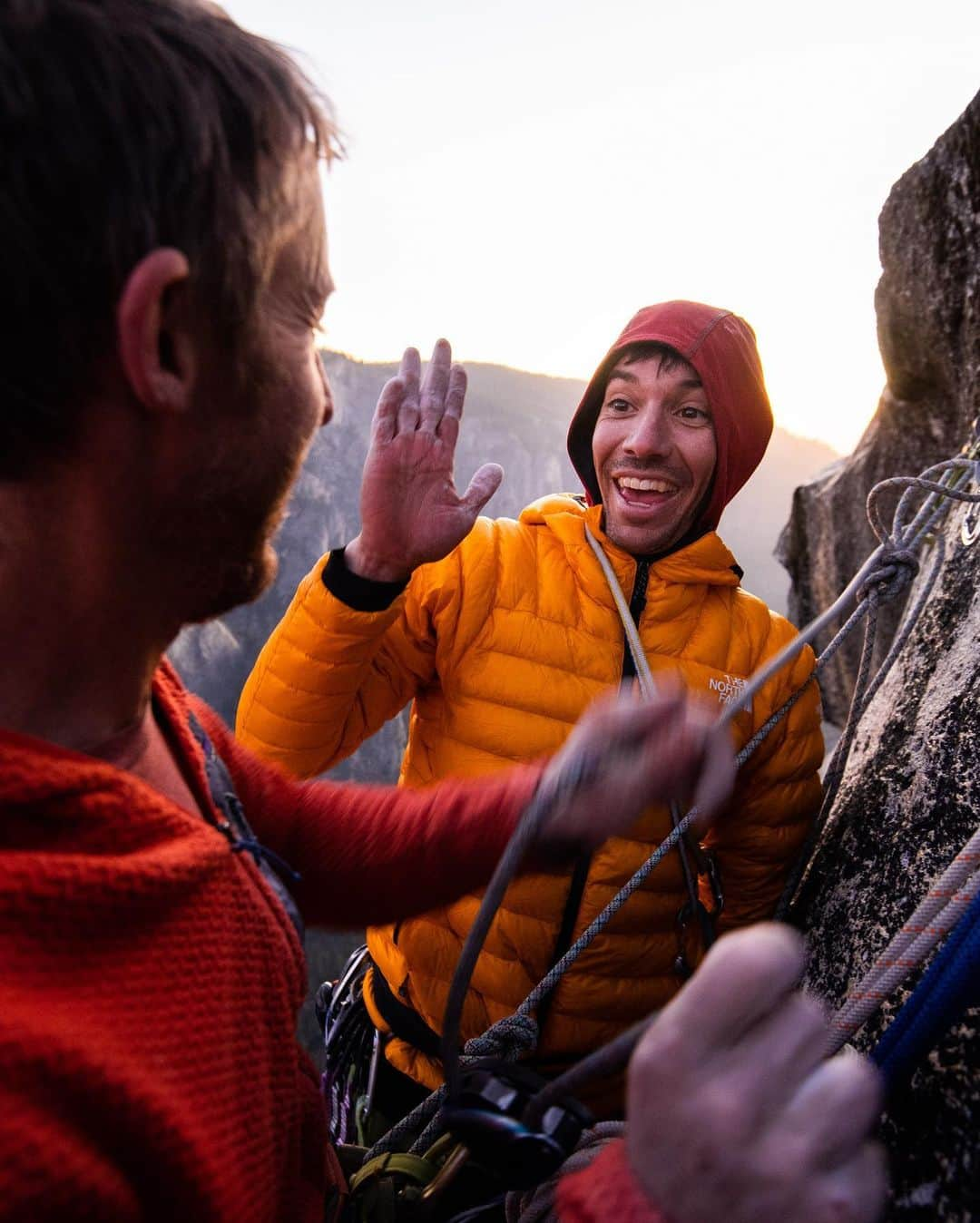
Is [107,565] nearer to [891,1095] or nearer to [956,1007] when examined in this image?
[956,1007]

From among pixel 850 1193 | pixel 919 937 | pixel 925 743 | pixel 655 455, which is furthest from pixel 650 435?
pixel 850 1193

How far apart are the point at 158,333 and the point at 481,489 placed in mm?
1159

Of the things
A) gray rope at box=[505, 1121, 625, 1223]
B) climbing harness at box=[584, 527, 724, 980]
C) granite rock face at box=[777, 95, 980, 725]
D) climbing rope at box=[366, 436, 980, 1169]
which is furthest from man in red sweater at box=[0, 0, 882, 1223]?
granite rock face at box=[777, 95, 980, 725]

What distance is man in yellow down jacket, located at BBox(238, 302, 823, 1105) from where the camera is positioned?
5.90 feet

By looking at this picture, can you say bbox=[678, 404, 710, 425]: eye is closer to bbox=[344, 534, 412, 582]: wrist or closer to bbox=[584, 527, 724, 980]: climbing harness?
bbox=[584, 527, 724, 980]: climbing harness

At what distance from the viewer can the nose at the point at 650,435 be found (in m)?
2.18

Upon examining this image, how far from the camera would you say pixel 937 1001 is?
3.31ft

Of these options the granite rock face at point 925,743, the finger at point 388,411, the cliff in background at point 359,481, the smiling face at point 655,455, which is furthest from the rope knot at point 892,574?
the cliff in background at point 359,481

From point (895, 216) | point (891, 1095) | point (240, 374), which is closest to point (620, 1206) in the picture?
point (891, 1095)

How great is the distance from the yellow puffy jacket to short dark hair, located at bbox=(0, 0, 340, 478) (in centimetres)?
102

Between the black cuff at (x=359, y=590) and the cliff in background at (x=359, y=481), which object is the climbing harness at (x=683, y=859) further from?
the cliff in background at (x=359, y=481)

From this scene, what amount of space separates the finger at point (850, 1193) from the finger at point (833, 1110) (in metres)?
0.01

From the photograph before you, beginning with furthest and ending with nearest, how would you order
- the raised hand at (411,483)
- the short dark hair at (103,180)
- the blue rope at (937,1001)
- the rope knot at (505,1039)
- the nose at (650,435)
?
the nose at (650,435) < the raised hand at (411,483) < the rope knot at (505,1039) < the blue rope at (937,1001) < the short dark hair at (103,180)

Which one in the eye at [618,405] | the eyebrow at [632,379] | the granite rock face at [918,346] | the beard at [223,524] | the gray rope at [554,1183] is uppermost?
the granite rock face at [918,346]
